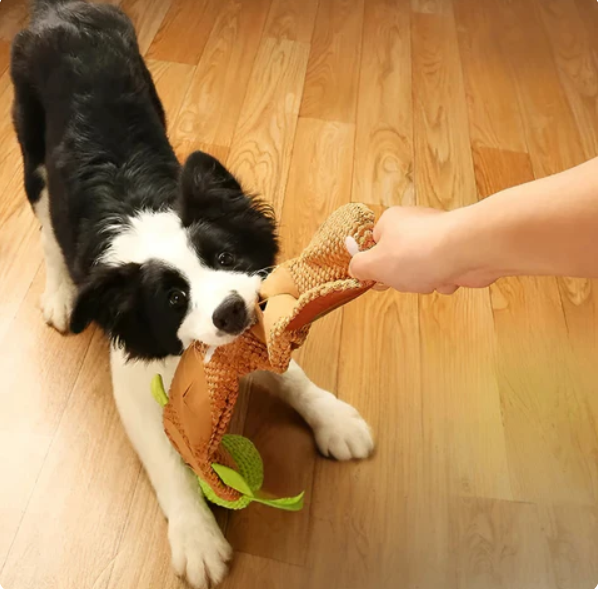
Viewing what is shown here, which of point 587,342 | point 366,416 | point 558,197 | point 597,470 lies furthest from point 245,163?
point 558,197

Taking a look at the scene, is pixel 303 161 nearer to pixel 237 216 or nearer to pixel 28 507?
pixel 237 216

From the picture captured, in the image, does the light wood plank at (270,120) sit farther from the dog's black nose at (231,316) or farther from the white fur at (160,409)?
the dog's black nose at (231,316)

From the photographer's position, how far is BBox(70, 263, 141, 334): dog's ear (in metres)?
1.33

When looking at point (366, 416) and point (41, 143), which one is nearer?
point (366, 416)

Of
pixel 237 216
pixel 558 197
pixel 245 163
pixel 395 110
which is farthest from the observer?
pixel 395 110

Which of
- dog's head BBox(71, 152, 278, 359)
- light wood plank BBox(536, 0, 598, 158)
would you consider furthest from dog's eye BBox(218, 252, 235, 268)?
light wood plank BBox(536, 0, 598, 158)

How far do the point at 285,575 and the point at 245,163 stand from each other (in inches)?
55.8

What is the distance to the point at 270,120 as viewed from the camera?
2.47m

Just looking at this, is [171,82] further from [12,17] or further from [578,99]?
[578,99]

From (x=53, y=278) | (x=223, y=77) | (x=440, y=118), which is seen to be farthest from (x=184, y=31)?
(x=53, y=278)

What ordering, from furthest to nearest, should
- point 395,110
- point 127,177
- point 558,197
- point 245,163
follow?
1. point 395,110
2. point 245,163
3. point 127,177
4. point 558,197

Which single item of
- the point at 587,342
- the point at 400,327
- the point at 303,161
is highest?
the point at 303,161

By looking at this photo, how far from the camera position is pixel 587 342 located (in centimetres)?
188

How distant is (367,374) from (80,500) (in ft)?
2.64
